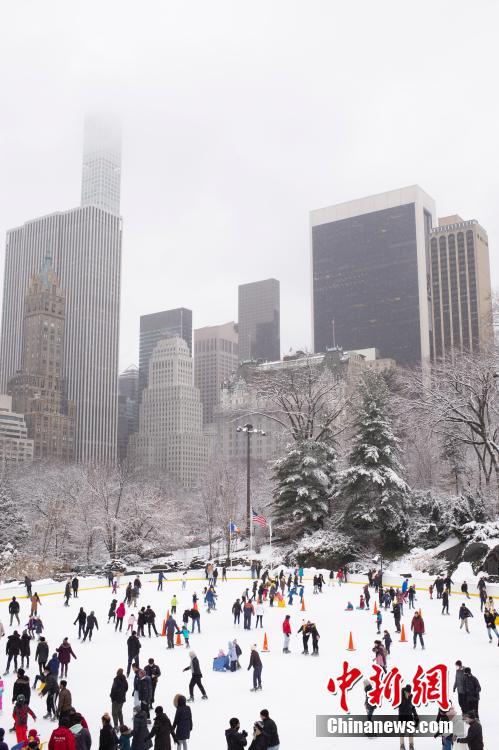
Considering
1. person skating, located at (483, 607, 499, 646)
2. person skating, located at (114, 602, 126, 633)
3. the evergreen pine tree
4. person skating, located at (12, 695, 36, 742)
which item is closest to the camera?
person skating, located at (12, 695, 36, 742)

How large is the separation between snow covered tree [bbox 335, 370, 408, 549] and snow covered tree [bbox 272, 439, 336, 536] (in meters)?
1.84

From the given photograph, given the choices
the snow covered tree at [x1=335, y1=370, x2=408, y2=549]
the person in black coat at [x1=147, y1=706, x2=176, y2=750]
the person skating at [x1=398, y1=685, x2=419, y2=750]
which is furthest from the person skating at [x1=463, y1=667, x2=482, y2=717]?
the snow covered tree at [x1=335, y1=370, x2=408, y2=549]

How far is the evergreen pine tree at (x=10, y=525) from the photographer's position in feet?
179

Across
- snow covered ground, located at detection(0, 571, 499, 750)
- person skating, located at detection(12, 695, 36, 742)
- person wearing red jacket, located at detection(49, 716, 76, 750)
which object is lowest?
snow covered ground, located at detection(0, 571, 499, 750)

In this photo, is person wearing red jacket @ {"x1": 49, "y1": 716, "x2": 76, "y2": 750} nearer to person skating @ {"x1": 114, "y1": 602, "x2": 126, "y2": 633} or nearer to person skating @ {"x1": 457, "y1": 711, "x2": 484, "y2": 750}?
person skating @ {"x1": 457, "y1": 711, "x2": 484, "y2": 750}

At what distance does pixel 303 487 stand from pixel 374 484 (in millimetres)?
5568

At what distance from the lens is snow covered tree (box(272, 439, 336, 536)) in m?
49.2

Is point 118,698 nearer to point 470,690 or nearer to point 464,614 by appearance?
point 470,690

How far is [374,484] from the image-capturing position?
4581 centimetres

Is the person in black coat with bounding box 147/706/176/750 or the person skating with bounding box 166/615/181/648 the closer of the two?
the person in black coat with bounding box 147/706/176/750

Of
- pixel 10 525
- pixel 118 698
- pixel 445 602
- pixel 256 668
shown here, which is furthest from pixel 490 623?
pixel 10 525

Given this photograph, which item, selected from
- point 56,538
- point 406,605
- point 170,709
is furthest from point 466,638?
point 56,538

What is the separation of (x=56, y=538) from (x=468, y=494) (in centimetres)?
3393

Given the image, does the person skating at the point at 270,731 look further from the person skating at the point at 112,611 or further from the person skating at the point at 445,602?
the person skating at the point at 445,602
